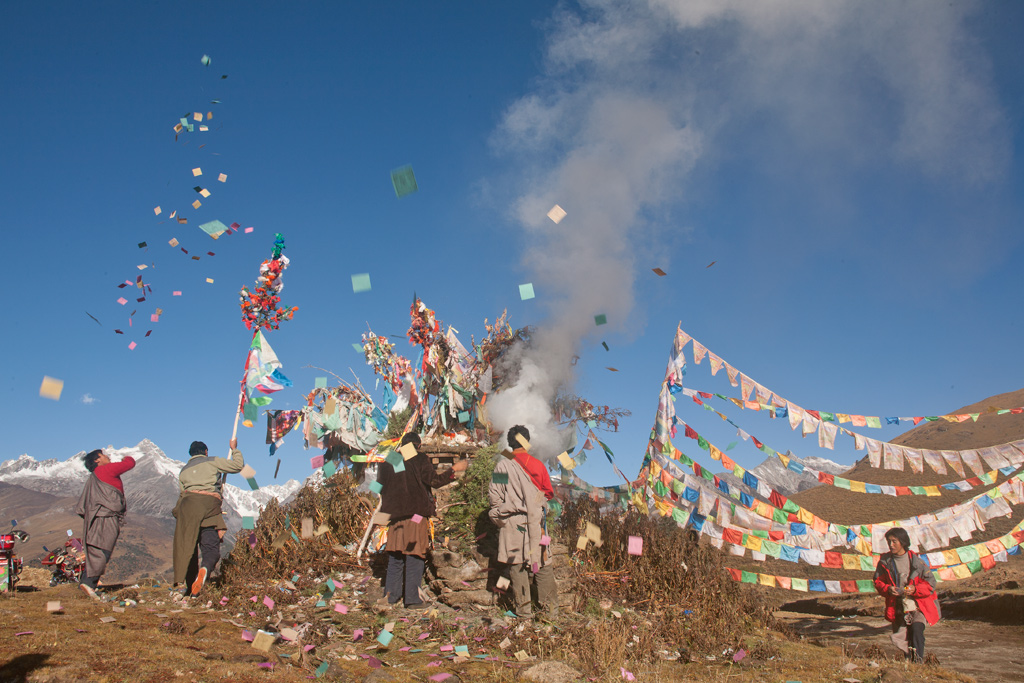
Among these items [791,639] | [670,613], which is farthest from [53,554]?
[791,639]

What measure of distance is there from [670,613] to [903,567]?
2692mm

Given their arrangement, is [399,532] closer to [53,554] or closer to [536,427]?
[53,554]

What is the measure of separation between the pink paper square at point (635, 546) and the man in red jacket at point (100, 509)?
23.2 feet

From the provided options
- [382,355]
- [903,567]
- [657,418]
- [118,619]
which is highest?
[382,355]

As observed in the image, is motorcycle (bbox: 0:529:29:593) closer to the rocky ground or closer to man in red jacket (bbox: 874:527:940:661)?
the rocky ground

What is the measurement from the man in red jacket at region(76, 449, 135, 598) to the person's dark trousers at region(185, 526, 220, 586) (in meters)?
0.99

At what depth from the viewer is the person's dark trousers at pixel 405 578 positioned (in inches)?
271

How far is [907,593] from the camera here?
18.7 feet

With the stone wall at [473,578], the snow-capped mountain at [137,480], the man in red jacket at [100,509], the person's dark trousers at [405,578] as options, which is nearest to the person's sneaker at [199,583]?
the man in red jacket at [100,509]

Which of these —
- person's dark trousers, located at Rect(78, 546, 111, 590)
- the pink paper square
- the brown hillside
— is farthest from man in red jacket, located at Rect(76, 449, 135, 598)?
the brown hillside

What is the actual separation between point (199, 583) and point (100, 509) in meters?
1.60

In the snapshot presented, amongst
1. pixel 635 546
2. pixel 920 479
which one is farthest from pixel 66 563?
pixel 920 479

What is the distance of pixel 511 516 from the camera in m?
6.13

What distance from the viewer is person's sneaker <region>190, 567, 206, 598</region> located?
23.7ft
